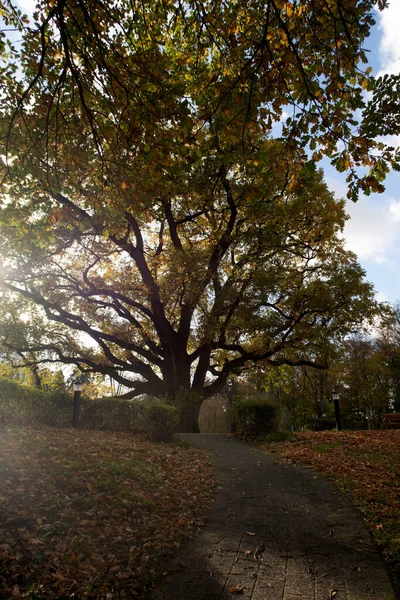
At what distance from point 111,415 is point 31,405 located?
2349mm

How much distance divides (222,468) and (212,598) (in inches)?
203

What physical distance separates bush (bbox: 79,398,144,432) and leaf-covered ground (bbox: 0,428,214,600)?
3348 mm

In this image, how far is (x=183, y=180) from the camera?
11.0 m

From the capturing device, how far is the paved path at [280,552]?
3324mm

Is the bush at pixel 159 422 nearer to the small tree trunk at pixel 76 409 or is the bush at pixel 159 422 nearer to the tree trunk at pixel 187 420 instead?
the small tree trunk at pixel 76 409

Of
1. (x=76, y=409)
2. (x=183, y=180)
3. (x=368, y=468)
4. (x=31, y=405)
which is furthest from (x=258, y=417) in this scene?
(x=183, y=180)

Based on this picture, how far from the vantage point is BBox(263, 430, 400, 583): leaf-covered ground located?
434cm

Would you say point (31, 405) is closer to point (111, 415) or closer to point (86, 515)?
point (111, 415)

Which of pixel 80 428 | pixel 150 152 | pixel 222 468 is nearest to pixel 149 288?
pixel 80 428

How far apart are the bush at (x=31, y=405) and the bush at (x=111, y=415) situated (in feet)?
1.71

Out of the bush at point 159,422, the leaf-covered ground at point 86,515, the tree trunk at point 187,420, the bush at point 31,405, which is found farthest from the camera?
the tree trunk at point 187,420

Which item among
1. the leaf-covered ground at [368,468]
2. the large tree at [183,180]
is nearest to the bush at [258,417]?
the leaf-covered ground at [368,468]

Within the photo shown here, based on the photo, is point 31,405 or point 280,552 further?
Result: point 31,405

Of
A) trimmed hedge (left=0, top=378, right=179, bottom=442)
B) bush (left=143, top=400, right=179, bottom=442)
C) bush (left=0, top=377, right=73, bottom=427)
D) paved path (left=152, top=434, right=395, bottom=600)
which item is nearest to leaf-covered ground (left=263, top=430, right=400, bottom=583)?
paved path (left=152, top=434, right=395, bottom=600)
